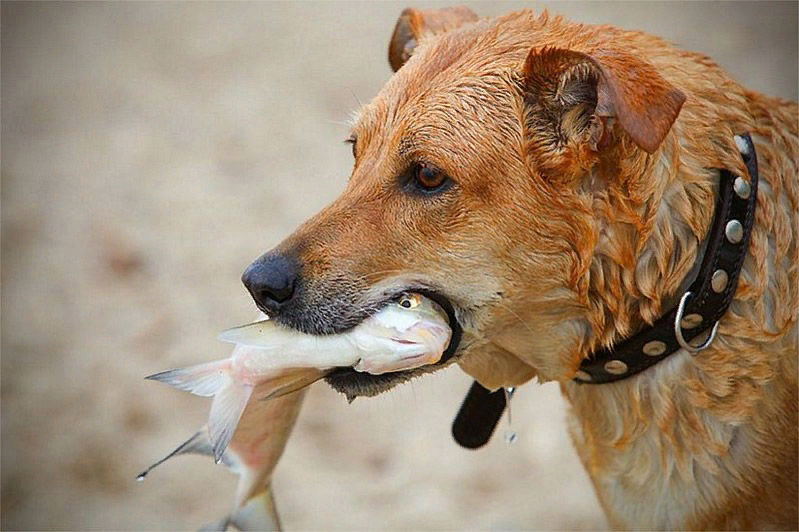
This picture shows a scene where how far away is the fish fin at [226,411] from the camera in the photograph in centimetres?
Answer: 315

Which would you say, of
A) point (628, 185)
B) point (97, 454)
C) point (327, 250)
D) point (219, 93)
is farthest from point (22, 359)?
point (628, 185)

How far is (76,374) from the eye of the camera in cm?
721

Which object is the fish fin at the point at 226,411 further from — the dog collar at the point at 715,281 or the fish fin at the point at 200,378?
the dog collar at the point at 715,281

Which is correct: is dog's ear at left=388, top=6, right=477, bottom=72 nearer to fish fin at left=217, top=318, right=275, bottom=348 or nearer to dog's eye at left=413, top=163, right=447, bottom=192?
dog's eye at left=413, top=163, right=447, bottom=192

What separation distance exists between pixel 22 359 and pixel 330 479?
2430 mm

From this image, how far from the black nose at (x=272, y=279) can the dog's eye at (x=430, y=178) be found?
464 mm

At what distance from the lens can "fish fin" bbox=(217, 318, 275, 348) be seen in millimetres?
3113

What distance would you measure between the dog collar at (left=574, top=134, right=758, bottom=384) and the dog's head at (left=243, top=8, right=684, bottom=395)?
183 millimetres

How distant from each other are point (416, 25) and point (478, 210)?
110 cm

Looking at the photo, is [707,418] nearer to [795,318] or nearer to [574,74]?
[795,318]

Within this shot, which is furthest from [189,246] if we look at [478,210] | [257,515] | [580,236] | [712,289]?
[712,289]

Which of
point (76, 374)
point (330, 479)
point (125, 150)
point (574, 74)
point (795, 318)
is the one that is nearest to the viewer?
point (574, 74)

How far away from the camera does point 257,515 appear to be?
3.85 meters

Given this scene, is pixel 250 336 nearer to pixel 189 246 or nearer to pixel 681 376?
pixel 681 376
